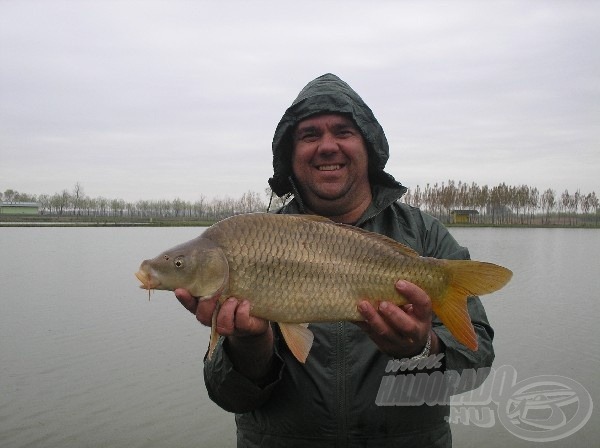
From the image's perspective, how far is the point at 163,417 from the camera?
6395 mm

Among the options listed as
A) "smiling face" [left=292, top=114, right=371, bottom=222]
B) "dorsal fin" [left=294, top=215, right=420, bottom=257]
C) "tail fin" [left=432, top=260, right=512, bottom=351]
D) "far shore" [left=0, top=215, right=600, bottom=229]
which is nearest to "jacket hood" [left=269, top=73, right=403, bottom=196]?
"smiling face" [left=292, top=114, right=371, bottom=222]

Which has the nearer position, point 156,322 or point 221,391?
point 221,391

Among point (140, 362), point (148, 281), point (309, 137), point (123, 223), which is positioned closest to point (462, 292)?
point (309, 137)

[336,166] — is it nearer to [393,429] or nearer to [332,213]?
[332,213]

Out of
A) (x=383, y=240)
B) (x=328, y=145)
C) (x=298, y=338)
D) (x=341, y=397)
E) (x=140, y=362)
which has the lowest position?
(x=140, y=362)

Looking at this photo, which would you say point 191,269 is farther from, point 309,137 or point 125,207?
point 125,207

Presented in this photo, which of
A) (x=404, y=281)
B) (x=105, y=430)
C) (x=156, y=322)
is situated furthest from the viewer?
(x=156, y=322)

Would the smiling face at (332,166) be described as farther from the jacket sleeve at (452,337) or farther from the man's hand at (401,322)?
the man's hand at (401,322)

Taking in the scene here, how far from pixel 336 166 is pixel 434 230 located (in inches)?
24.1

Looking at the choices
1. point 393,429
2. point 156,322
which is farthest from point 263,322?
point 156,322

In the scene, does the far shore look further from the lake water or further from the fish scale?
the fish scale

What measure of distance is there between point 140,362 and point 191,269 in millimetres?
6635

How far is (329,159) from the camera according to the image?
284cm

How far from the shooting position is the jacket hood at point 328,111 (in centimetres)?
300
